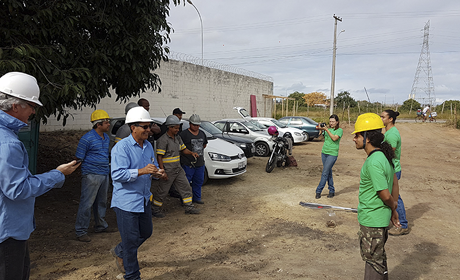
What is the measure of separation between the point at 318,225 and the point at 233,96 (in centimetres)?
2050

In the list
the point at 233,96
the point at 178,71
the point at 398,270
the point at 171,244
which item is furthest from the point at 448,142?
the point at 171,244

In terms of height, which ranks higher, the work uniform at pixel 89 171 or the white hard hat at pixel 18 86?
the white hard hat at pixel 18 86

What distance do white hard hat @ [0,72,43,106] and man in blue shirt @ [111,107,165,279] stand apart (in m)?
1.03

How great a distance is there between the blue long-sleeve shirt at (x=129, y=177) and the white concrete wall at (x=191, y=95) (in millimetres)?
11747

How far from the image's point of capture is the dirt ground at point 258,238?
13.0 ft

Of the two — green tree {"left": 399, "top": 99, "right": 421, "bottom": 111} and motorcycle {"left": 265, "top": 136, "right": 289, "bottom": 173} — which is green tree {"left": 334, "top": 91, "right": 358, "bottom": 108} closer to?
green tree {"left": 399, "top": 99, "right": 421, "bottom": 111}

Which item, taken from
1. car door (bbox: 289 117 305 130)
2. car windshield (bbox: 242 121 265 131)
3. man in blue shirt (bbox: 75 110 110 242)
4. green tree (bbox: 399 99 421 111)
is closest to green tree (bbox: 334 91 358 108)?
green tree (bbox: 399 99 421 111)

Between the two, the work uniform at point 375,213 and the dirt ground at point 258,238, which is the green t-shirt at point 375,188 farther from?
the dirt ground at point 258,238

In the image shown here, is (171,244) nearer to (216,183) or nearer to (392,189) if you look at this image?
(392,189)

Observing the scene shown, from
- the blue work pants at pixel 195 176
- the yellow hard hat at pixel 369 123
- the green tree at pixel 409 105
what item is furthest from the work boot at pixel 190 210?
the green tree at pixel 409 105

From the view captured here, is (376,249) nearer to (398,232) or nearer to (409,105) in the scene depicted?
(398,232)

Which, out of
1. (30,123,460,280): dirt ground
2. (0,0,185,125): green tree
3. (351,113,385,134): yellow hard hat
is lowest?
(30,123,460,280): dirt ground

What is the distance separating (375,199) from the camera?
3014 mm

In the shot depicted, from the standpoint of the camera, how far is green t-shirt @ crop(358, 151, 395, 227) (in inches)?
115
